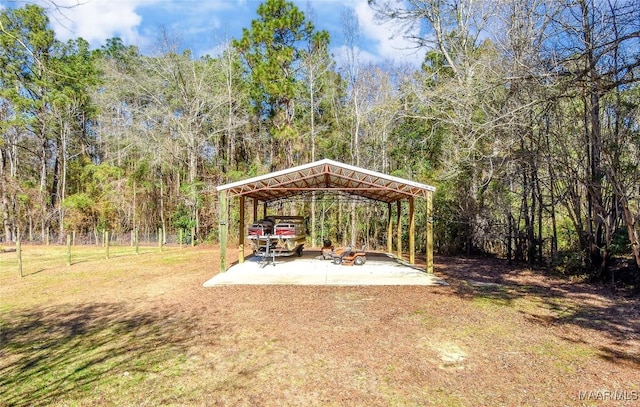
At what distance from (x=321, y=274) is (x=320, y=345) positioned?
5047 mm

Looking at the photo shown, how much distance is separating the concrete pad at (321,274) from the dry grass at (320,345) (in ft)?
2.14

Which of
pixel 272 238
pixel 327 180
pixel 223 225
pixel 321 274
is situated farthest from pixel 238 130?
pixel 321 274

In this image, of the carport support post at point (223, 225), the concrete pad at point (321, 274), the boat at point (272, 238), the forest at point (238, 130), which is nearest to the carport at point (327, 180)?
the carport support post at point (223, 225)

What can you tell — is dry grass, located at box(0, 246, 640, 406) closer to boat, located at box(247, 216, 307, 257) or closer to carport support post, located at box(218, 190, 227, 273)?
carport support post, located at box(218, 190, 227, 273)

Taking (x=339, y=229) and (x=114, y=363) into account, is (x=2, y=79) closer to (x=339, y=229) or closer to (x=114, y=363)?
(x=339, y=229)

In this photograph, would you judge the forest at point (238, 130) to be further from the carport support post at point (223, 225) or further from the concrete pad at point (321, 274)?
the carport support post at point (223, 225)

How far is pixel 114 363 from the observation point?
14.0 ft

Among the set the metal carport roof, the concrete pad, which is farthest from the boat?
the metal carport roof

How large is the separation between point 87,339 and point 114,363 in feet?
4.14

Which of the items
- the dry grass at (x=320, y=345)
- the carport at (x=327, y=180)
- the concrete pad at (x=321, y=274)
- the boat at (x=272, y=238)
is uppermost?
the carport at (x=327, y=180)

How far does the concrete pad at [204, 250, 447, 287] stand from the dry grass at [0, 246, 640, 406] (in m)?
0.65

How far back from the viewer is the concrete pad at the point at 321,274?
8.80m

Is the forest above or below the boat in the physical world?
above

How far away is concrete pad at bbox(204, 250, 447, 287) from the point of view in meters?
8.80
